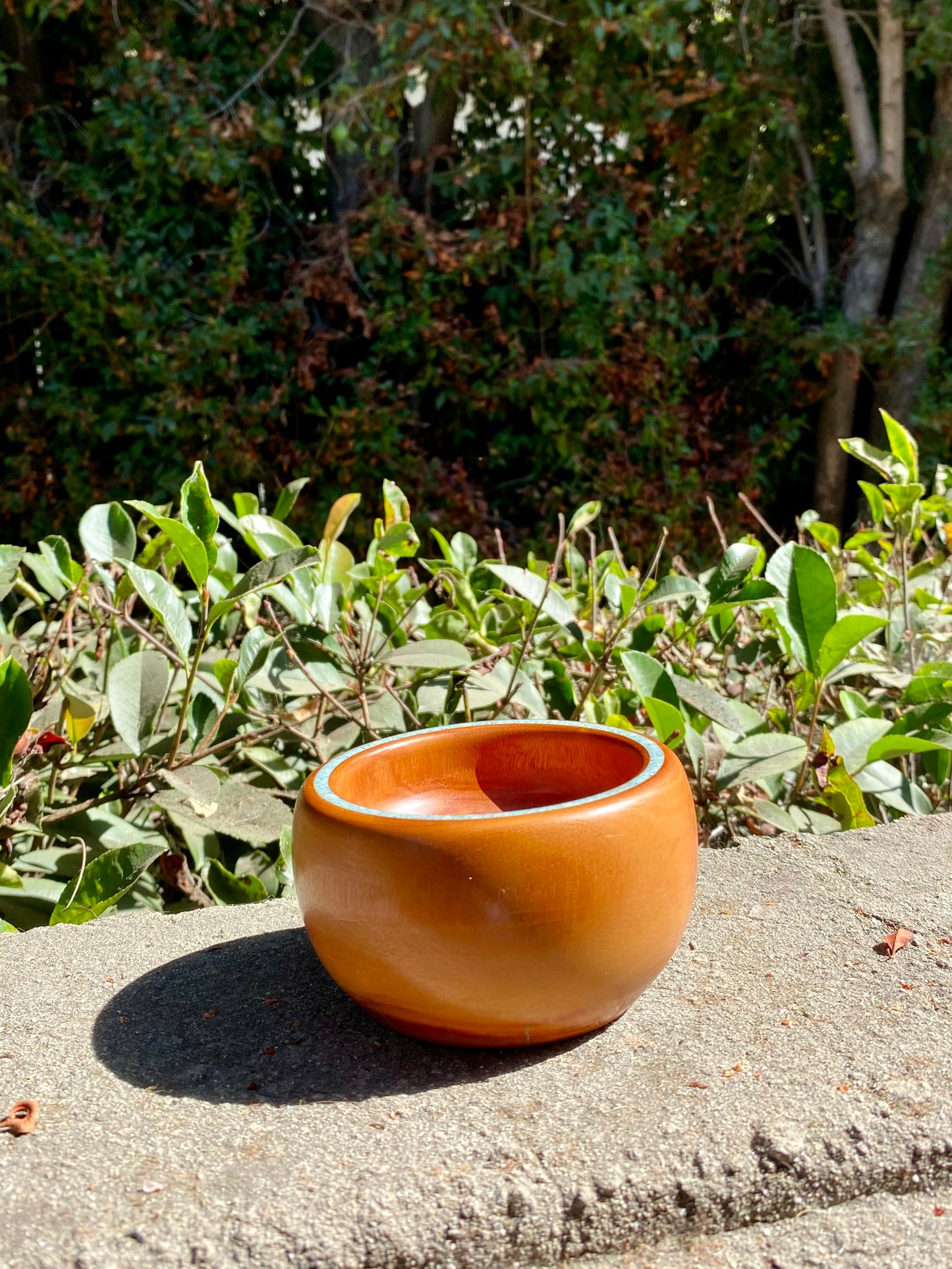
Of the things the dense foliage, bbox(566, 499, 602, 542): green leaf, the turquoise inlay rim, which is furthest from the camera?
the dense foliage

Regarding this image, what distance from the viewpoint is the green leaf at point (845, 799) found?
1406mm

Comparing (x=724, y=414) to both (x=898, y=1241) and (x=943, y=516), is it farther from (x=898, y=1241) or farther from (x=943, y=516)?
(x=898, y=1241)

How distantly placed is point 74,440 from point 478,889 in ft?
17.7

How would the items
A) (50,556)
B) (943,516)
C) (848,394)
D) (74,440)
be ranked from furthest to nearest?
(848,394) < (74,440) < (943,516) < (50,556)

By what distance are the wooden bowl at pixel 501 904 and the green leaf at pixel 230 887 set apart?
0.46m

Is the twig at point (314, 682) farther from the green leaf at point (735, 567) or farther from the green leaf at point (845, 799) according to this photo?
the green leaf at point (845, 799)

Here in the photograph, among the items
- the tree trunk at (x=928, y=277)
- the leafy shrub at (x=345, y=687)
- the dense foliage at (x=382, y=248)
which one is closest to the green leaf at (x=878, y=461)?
the leafy shrub at (x=345, y=687)

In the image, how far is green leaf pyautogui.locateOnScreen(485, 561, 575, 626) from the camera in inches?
56.8

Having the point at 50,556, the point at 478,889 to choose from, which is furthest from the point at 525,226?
the point at 478,889

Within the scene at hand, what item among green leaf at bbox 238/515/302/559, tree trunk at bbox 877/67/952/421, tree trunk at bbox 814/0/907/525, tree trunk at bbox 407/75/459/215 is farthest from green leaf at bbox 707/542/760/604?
tree trunk at bbox 877/67/952/421

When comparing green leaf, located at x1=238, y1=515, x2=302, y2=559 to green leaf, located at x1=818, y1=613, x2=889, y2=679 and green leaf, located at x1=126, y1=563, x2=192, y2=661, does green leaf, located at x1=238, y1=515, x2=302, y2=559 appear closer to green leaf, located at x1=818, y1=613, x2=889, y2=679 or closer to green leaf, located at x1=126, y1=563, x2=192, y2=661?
green leaf, located at x1=126, y1=563, x2=192, y2=661

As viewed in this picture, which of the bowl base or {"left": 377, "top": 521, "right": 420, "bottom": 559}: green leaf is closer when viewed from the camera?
the bowl base

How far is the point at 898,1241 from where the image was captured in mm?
784

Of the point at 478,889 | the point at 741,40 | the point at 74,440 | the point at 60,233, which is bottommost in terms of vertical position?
the point at 74,440
